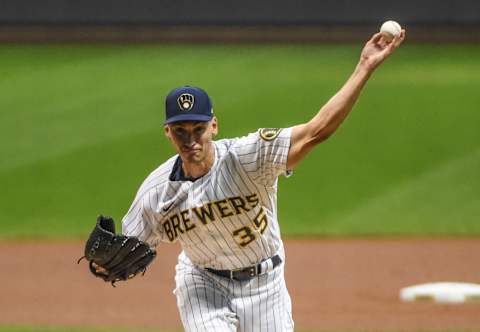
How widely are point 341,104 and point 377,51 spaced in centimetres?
30

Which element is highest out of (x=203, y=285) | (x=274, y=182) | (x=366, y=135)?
(x=366, y=135)

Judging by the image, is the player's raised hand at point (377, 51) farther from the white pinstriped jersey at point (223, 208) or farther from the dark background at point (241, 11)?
the dark background at point (241, 11)

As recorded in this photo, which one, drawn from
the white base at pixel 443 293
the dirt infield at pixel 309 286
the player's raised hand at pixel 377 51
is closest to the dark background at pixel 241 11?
the dirt infield at pixel 309 286

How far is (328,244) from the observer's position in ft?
42.5

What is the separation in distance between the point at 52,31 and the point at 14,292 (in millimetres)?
11205

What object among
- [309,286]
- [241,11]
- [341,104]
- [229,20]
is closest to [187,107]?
[341,104]

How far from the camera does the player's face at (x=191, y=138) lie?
5.09 meters

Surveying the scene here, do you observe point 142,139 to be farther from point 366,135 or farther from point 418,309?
point 418,309

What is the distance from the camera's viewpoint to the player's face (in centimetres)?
509

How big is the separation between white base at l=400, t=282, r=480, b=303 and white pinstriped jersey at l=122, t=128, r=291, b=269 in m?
4.72

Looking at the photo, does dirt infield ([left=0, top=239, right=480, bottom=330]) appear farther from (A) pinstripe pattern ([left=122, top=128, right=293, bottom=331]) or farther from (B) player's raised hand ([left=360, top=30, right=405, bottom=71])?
(B) player's raised hand ([left=360, top=30, right=405, bottom=71])

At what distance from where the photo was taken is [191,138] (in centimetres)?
510

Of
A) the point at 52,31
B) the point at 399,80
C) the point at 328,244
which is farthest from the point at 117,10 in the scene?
the point at 328,244

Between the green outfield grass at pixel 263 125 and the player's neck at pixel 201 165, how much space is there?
8.43 meters
